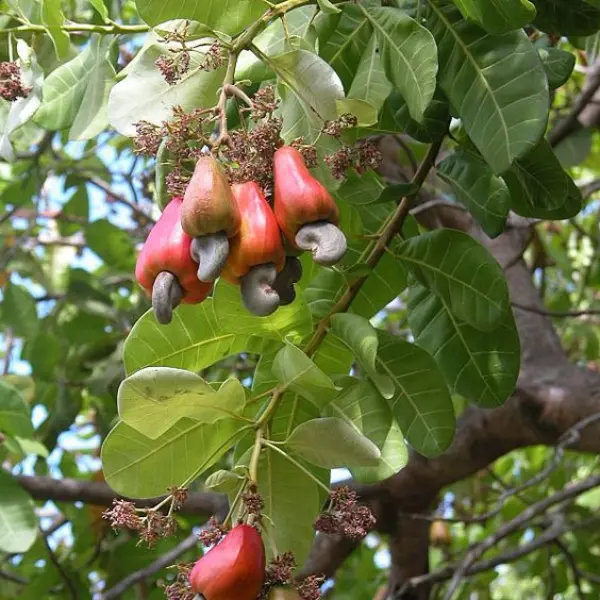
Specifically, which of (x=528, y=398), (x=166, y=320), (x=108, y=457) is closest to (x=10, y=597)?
(x=528, y=398)

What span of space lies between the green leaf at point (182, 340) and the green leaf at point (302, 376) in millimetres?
Result: 107

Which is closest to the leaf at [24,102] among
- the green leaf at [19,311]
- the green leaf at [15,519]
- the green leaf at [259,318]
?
the green leaf at [259,318]

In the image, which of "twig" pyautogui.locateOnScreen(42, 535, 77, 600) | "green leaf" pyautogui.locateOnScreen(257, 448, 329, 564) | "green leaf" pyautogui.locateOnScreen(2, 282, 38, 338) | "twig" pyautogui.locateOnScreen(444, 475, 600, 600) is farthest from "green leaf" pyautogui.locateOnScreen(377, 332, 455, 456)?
"green leaf" pyautogui.locateOnScreen(2, 282, 38, 338)

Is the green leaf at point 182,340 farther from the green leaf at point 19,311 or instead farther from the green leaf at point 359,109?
the green leaf at point 19,311

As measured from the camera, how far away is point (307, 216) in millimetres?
987

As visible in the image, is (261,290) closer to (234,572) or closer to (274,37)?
(234,572)

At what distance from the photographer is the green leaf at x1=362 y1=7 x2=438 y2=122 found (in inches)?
45.3

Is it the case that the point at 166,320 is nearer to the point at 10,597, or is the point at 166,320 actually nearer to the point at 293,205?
the point at 293,205

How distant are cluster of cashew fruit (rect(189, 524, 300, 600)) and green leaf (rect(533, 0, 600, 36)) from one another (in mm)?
789

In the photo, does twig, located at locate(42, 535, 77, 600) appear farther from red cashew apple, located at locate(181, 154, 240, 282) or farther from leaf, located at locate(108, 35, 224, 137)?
red cashew apple, located at locate(181, 154, 240, 282)

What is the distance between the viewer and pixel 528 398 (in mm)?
2207

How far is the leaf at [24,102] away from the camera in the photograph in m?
1.43

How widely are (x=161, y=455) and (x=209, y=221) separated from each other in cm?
34

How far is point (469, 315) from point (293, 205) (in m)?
0.42
